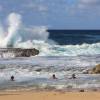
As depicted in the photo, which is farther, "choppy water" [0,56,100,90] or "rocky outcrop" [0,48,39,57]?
"rocky outcrop" [0,48,39,57]

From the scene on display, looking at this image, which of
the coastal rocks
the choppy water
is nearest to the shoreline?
the choppy water

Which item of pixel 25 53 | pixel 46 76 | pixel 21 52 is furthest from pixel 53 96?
pixel 21 52

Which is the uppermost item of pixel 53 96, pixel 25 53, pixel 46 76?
pixel 25 53

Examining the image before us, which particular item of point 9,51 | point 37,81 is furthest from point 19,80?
point 9,51

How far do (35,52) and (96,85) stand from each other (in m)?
17.2

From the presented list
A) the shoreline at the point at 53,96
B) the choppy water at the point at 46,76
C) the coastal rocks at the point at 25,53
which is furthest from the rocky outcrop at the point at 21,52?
the shoreline at the point at 53,96

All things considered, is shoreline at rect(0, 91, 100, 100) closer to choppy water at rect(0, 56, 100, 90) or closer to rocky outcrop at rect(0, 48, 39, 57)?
choppy water at rect(0, 56, 100, 90)

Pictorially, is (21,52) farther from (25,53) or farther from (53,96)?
(53,96)

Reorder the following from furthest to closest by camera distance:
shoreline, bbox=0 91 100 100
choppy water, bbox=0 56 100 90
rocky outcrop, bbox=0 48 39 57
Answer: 1. rocky outcrop, bbox=0 48 39 57
2. choppy water, bbox=0 56 100 90
3. shoreline, bbox=0 91 100 100

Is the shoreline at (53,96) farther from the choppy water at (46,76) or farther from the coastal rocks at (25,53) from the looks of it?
the coastal rocks at (25,53)

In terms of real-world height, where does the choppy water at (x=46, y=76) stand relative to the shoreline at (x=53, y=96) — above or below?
above

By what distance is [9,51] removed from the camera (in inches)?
1362

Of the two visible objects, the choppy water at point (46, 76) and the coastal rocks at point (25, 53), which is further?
the coastal rocks at point (25, 53)

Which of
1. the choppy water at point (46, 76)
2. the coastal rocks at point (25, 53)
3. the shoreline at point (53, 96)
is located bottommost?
the shoreline at point (53, 96)
